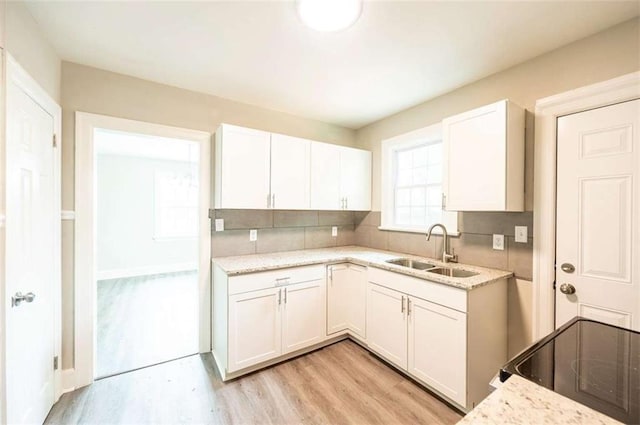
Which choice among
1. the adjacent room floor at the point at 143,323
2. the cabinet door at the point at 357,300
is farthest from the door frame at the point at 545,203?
the adjacent room floor at the point at 143,323

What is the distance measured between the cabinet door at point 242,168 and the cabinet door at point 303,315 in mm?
878

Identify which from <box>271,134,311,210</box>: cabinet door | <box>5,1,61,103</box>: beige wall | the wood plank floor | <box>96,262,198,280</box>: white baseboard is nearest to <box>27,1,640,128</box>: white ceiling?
<box>5,1,61,103</box>: beige wall

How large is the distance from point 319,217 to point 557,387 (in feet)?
8.81

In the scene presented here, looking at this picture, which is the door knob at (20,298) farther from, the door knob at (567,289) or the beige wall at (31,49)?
the door knob at (567,289)

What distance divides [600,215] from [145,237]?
22.1 ft

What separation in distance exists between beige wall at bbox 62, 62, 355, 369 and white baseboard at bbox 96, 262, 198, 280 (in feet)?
11.8

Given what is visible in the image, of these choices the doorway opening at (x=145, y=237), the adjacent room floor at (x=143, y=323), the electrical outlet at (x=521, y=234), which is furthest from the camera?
the doorway opening at (x=145, y=237)

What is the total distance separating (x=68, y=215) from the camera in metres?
2.02

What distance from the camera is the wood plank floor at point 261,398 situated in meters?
1.75

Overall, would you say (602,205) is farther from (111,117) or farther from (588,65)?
(111,117)

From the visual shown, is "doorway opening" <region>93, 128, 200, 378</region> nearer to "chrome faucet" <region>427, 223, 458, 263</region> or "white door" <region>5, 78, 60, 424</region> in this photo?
"white door" <region>5, 78, 60, 424</region>

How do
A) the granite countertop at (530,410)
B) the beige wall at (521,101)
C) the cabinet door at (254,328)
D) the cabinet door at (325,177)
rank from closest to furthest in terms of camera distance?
the granite countertop at (530,410)
the beige wall at (521,101)
the cabinet door at (254,328)
the cabinet door at (325,177)

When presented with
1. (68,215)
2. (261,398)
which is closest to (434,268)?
(261,398)

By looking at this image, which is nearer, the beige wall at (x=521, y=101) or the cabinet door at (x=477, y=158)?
the beige wall at (x=521, y=101)
